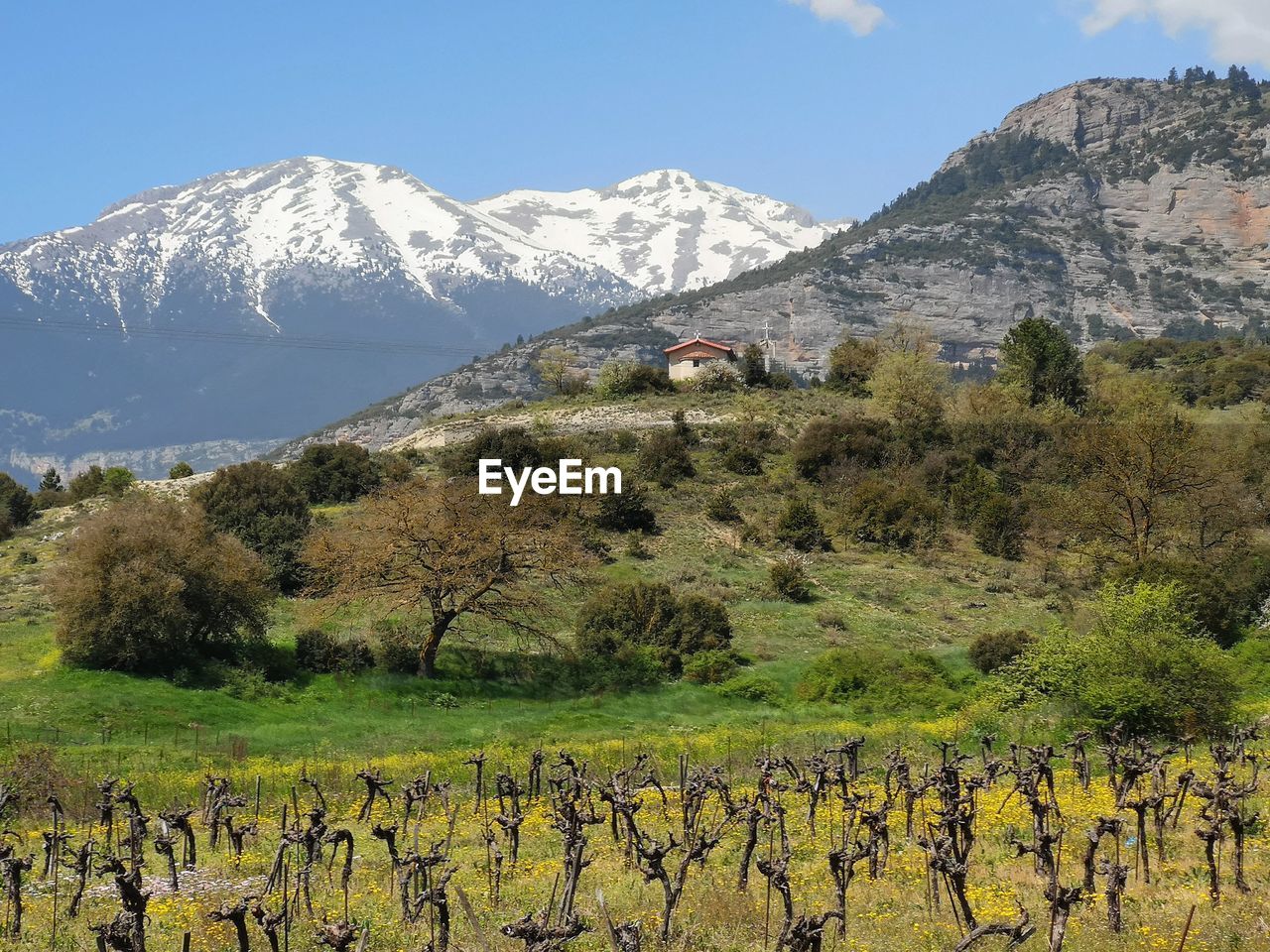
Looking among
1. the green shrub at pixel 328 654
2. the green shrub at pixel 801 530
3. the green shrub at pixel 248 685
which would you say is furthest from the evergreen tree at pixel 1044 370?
the green shrub at pixel 248 685

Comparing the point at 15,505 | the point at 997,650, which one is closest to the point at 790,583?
the point at 997,650

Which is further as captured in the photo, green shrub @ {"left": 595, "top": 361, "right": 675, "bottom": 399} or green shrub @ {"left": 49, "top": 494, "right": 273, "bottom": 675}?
green shrub @ {"left": 595, "top": 361, "right": 675, "bottom": 399}

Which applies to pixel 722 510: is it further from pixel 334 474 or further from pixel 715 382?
pixel 715 382

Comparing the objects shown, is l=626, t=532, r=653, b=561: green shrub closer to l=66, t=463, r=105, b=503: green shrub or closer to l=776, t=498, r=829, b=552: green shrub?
l=776, t=498, r=829, b=552: green shrub

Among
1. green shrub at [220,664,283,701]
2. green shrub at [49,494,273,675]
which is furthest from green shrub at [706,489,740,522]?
green shrub at [220,664,283,701]

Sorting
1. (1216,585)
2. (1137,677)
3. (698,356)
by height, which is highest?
(698,356)

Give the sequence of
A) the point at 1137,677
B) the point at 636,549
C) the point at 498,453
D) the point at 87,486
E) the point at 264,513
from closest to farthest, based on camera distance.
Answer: the point at 1137,677 < the point at 264,513 < the point at 636,549 < the point at 498,453 < the point at 87,486
